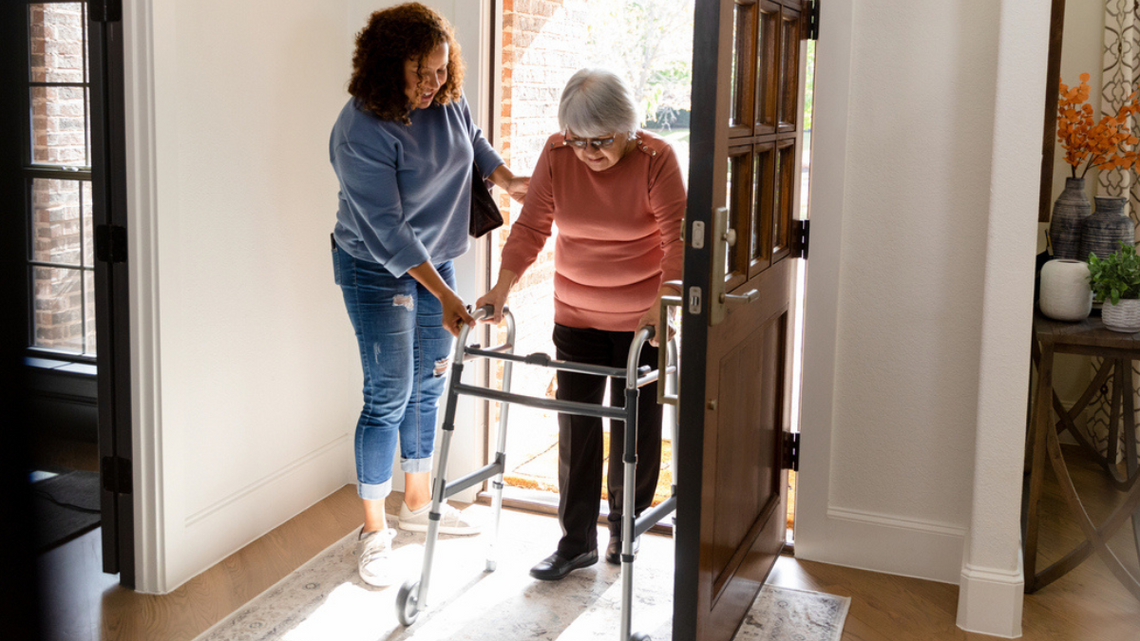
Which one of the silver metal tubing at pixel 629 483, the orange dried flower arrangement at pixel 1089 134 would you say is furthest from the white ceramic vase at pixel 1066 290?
the silver metal tubing at pixel 629 483

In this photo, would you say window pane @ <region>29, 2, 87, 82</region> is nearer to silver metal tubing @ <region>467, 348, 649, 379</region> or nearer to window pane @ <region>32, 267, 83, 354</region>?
window pane @ <region>32, 267, 83, 354</region>

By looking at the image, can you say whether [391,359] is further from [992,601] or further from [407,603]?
[992,601]

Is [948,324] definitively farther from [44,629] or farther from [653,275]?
[44,629]

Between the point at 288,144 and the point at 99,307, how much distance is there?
2.71 feet

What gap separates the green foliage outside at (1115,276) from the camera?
8.56 ft

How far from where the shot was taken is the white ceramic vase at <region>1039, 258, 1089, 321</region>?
2.70 m

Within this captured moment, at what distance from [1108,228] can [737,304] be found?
4.85ft

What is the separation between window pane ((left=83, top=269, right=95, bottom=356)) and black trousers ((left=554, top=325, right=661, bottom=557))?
1256 mm

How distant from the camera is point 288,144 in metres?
3.15

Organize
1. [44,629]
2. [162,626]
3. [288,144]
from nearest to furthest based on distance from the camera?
[44,629]
[162,626]
[288,144]

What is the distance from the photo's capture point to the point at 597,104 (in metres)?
2.38

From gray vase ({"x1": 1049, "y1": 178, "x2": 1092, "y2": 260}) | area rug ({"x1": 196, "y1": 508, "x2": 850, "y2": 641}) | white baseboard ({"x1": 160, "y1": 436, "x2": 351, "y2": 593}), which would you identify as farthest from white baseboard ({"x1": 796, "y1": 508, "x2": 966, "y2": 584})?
white baseboard ({"x1": 160, "y1": 436, "x2": 351, "y2": 593})

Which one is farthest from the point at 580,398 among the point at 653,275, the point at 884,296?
the point at 884,296

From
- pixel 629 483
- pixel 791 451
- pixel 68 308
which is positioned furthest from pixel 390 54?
pixel 791 451
